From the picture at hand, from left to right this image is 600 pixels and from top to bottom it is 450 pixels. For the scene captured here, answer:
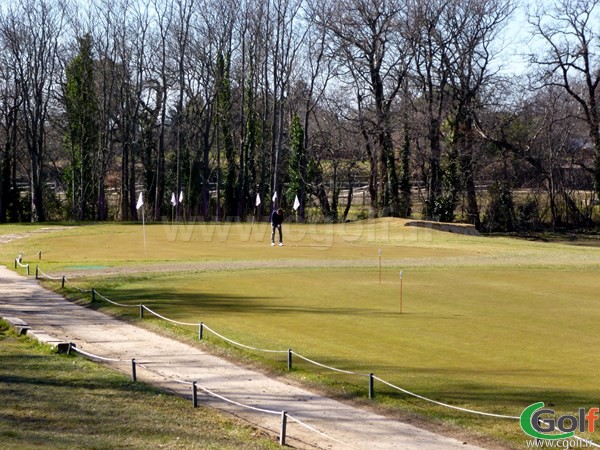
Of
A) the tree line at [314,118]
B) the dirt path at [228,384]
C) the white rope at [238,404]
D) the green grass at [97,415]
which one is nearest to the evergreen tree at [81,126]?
the tree line at [314,118]

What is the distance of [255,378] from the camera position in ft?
48.0

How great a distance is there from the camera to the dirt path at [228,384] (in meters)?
11.2

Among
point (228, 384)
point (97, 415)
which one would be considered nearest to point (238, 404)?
point (228, 384)

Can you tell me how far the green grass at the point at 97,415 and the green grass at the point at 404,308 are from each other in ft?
8.46

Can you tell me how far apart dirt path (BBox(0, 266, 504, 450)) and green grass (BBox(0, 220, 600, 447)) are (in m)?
0.59

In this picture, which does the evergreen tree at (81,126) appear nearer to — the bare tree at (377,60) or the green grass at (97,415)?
the bare tree at (377,60)

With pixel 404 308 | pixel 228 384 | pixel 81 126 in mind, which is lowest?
pixel 228 384

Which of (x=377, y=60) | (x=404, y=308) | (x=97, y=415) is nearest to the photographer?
(x=97, y=415)

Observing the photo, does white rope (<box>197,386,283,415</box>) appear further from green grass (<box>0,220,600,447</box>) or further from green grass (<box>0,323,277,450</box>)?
green grass (<box>0,220,600,447</box>)

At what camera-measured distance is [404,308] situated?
22.2 m

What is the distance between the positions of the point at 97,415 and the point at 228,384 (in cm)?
277

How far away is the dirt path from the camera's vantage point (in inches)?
442

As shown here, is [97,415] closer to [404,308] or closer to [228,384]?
[228,384]

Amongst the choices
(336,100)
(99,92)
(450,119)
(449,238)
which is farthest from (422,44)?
(99,92)
